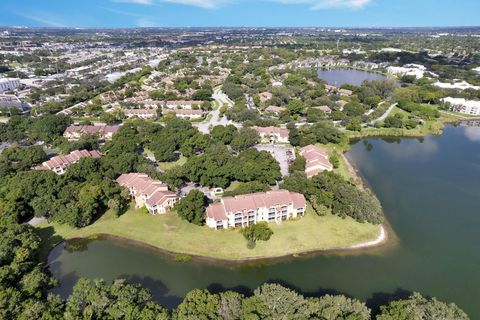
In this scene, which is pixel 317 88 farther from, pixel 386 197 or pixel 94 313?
pixel 94 313

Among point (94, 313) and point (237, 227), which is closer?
point (94, 313)

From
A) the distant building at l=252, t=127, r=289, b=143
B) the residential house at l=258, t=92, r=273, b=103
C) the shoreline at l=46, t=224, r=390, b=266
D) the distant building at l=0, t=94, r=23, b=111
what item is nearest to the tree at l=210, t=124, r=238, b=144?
the distant building at l=252, t=127, r=289, b=143

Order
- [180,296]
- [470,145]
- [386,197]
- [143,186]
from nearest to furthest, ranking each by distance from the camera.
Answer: [180,296] < [143,186] < [386,197] < [470,145]

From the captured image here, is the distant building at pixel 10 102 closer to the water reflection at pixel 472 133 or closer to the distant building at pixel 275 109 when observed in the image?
the distant building at pixel 275 109

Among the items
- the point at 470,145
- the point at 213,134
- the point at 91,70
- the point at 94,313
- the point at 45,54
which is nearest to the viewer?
the point at 94,313

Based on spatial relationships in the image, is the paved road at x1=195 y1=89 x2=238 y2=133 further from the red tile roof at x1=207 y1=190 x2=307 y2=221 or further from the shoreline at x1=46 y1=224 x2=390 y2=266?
the shoreline at x1=46 y1=224 x2=390 y2=266

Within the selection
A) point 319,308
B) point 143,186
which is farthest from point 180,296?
point 143,186

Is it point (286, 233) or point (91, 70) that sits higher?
point (91, 70)

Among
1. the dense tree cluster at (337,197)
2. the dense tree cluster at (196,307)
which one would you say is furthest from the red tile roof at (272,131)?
the dense tree cluster at (196,307)

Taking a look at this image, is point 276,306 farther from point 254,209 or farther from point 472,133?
point 472,133
